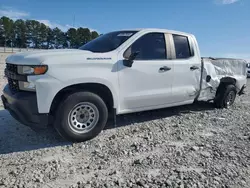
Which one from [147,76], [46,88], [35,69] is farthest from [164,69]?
[35,69]

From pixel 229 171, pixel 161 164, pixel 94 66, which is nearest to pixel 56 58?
pixel 94 66

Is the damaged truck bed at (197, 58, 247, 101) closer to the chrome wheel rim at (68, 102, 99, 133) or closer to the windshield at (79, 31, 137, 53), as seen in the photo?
the windshield at (79, 31, 137, 53)

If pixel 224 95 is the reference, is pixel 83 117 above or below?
above

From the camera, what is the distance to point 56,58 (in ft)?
12.1

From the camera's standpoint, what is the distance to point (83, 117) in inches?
162

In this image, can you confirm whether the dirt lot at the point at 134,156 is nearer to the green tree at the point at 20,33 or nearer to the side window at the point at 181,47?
the side window at the point at 181,47

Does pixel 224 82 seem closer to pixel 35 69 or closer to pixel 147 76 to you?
pixel 147 76

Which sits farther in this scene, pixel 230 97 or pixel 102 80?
pixel 230 97

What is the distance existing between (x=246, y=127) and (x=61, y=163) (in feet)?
13.4

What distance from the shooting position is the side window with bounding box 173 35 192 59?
17.5 feet

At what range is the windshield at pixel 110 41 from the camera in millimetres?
4527

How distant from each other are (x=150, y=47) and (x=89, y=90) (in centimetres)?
158

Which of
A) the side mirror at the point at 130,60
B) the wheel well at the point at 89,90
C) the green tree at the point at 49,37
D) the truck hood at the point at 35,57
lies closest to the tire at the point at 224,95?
the side mirror at the point at 130,60

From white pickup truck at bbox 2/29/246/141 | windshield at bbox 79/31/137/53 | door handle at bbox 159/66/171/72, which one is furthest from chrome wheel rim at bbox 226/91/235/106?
windshield at bbox 79/31/137/53
